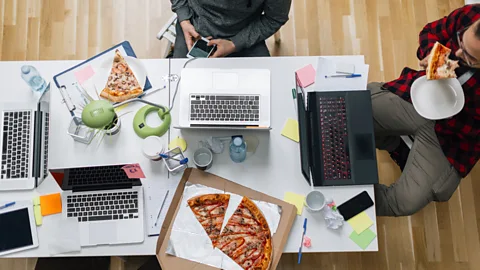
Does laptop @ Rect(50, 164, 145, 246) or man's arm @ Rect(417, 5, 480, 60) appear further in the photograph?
man's arm @ Rect(417, 5, 480, 60)

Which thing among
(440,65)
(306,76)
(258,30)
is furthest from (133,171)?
(440,65)

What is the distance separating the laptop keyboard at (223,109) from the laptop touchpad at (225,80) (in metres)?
0.04

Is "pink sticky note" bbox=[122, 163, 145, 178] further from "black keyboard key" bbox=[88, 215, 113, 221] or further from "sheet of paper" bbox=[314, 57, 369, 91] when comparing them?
"sheet of paper" bbox=[314, 57, 369, 91]

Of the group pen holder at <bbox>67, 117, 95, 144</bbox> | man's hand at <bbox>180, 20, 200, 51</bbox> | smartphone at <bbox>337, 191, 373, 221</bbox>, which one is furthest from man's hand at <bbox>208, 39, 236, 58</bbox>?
smartphone at <bbox>337, 191, 373, 221</bbox>

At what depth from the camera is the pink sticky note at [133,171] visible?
149cm

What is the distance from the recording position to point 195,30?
2004 mm

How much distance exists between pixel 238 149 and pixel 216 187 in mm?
163

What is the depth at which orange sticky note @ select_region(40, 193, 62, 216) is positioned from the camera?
1628 millimetres

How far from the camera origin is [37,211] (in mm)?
1631

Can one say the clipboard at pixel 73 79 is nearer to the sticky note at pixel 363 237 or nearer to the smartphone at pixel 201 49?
the smartphone at pixel 201 49

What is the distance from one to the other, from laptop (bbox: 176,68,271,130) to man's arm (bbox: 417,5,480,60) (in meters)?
0.70

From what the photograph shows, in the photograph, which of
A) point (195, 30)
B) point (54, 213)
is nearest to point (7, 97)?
point (54, 213)

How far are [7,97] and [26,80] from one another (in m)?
0.12

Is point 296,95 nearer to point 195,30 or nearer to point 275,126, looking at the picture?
point 275,126
